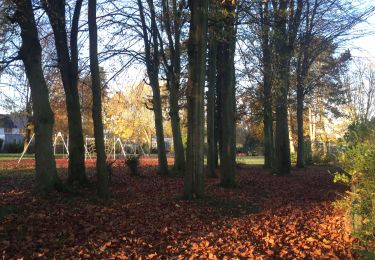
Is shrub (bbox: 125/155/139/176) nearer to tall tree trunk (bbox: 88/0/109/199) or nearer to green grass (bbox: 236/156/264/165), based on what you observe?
tall tree trunk (bbox: 88/0/109/199)

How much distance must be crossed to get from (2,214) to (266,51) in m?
13.8

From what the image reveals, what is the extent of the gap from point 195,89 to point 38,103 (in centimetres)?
387

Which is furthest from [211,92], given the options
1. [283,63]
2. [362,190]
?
[362,190]

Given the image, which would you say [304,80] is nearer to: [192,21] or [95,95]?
[192,21]

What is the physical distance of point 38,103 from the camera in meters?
10.5

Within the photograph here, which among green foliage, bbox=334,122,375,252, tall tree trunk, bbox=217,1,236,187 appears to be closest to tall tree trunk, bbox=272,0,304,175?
tall tree trunk, bbox=217,1,236,187

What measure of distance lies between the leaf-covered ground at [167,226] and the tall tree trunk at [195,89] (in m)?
0.91

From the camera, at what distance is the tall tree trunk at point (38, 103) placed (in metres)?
10.4

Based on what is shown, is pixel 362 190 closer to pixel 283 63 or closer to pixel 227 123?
pixel 227 123

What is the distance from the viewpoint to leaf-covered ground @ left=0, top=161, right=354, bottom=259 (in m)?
6.53

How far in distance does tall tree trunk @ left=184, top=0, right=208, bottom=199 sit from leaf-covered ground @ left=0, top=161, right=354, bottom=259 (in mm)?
910

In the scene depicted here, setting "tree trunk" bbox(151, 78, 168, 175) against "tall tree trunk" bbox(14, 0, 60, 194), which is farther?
"tree trunk" bbox(151, 78, 168, 175)

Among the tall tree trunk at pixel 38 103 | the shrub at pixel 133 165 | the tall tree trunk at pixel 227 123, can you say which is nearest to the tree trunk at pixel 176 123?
the shrub at pixel 133 165

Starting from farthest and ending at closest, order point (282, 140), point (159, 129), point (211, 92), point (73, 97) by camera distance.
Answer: point (282, 140) → point (159, 129) → point (211, 92) → point (73, 97)
